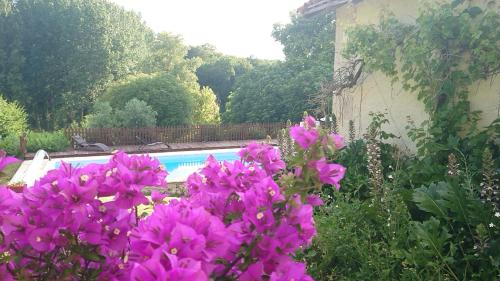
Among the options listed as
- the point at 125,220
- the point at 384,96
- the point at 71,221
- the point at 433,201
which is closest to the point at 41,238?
the point at 71,221

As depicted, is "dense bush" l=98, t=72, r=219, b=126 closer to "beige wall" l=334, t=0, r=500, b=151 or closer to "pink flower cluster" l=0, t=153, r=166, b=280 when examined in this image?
"beige wall" l=334, t=0, r=500, b=151

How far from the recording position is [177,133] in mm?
18484

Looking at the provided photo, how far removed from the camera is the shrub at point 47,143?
15.3 meters

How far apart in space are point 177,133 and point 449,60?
14752mm

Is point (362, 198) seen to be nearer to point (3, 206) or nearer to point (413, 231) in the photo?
point (413, 231)

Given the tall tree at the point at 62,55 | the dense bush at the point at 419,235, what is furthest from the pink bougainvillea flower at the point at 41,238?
the tall tree at the point at 62,55

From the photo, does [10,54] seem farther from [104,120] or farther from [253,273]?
[253,273]

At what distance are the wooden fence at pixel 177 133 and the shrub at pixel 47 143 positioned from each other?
83 centimetres

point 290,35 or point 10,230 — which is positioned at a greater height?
point 290,35

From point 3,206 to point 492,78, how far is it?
4.81 meters

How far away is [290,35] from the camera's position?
25.8 metres

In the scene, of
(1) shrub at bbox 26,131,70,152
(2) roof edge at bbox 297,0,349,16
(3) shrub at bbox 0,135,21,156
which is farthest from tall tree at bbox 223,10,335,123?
(2) roof edge at bbox 297,0,349,16

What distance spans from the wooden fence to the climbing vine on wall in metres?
13.7

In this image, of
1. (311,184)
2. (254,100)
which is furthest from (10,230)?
(254,100)
